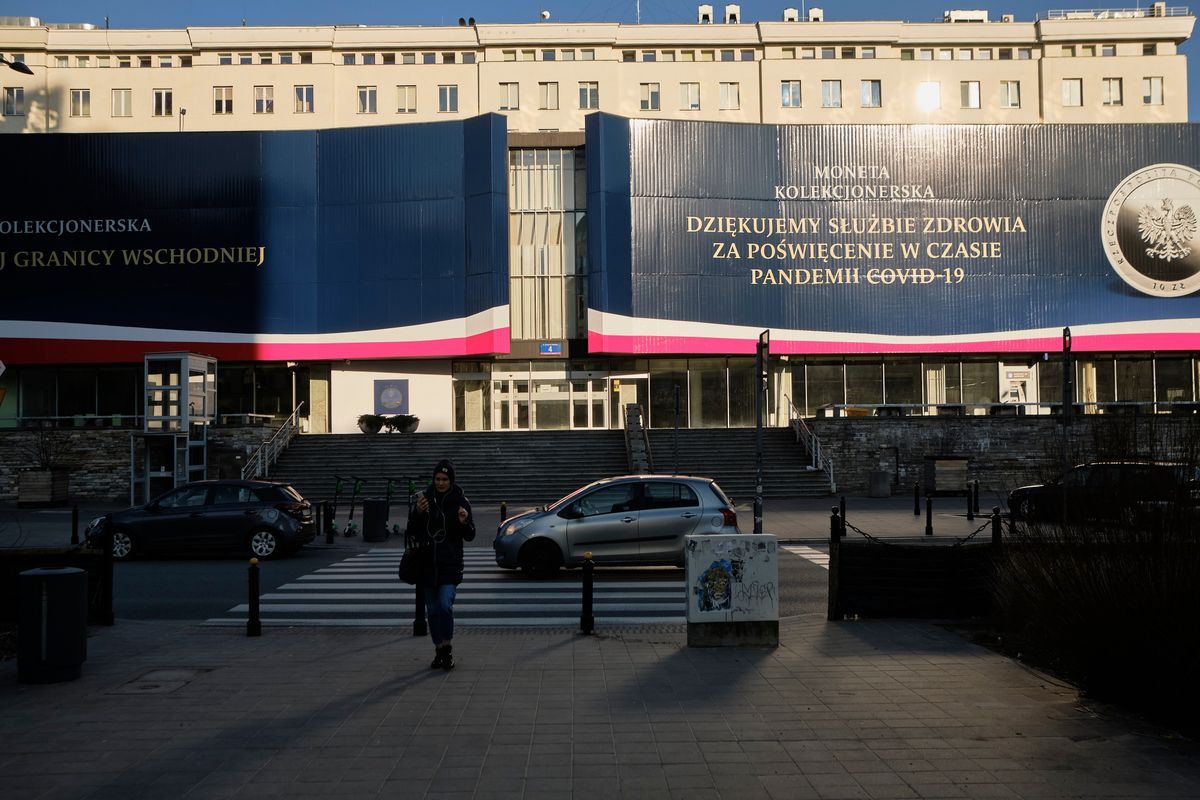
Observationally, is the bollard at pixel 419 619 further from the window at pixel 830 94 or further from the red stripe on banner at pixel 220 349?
the window at pixel 830 94

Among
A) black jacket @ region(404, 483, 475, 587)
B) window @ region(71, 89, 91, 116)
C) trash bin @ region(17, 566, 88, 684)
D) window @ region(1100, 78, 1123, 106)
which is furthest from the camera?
window @ region(1100, 78, 1123, 106)

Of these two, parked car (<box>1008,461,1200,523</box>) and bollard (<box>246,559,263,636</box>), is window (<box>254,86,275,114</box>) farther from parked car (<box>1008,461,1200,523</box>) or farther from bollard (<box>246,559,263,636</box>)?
parked car (<box>1008,461,1200,523</box>)

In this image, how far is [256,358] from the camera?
44.7m

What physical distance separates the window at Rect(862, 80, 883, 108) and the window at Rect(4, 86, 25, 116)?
158 ft

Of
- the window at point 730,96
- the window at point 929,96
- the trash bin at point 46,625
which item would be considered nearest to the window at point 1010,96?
the window at point 929,96

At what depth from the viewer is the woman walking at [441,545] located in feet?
29.3

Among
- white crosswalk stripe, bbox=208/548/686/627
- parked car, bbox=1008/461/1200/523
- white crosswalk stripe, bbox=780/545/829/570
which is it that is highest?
parked car, bbox=1008/461/1200/523

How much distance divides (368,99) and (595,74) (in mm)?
12744

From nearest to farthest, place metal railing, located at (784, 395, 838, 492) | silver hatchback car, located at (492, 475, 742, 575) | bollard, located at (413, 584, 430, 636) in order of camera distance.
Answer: bollard, located at (413, 584, 430, 636), silver hatchback car, located at (492, 475, 742, 575), metal railing, located at (784, 395, 838, 492)

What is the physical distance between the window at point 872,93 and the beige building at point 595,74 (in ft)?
0.37

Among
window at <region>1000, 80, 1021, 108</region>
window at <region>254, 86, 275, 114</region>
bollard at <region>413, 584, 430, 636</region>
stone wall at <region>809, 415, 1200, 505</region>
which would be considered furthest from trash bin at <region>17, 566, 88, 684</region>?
window at <region>1000, 80, 1021, 108</region>

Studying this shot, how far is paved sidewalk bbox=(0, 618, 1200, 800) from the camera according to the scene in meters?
5.84

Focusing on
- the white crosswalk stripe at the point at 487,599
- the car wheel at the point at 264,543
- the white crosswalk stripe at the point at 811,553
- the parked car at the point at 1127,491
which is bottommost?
the white crosswalk stripe at the point at 811,553

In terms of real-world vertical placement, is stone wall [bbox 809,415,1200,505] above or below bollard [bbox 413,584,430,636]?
above
